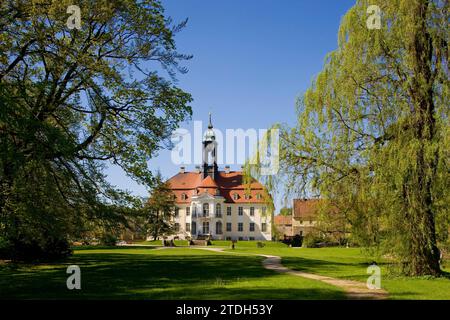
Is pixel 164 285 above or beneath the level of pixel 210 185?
beneath

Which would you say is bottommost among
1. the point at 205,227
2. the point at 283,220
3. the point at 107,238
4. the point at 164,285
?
the point at 205,227

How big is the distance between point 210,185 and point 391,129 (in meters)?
58.0

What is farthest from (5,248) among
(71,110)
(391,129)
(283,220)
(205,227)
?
(283,220)

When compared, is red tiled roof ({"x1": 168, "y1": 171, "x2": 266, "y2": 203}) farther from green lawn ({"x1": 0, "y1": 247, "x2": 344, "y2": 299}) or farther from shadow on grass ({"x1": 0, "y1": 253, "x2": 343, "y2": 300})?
shadow on grass ({"x1": 0, "y1": 253, "x2": 343, "y2": 300})

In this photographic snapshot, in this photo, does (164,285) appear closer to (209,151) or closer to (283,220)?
(209,151)

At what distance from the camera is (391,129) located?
17.1 meters

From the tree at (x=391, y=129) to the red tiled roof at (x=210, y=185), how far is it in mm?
55477

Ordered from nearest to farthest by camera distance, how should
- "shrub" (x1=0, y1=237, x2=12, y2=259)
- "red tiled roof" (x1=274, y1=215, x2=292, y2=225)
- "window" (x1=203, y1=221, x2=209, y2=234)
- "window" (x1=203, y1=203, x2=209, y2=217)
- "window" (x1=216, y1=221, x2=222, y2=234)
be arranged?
"shrub" (x1=0, y1=237, x2=12, y2=259) → "window" (x1=203, y1=221, x2=209, y2=234) → "window" (x1=203, y1=203, x2=209, y2=217) → "window" (x1=216, y1=221, x2=222, y2=234) → "red tiled roof" (x1=274, y1=215, x2=292, y2=225)

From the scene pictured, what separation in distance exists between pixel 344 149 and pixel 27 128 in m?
11.6

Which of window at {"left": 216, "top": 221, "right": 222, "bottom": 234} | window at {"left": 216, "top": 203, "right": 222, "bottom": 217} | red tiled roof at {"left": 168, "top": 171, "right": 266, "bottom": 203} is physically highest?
red tiled roof at {"left": 168, "top": 171, "right": 266, "bottom": 203}

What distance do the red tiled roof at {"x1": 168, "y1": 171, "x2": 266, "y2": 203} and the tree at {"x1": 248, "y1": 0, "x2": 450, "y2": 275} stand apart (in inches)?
2184

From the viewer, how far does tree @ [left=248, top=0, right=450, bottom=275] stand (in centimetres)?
1627

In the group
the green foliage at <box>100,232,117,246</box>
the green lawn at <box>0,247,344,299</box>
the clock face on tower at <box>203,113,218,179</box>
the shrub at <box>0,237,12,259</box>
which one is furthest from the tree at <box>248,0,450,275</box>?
the clock face on tower at <box>203,113,218,179</box>
